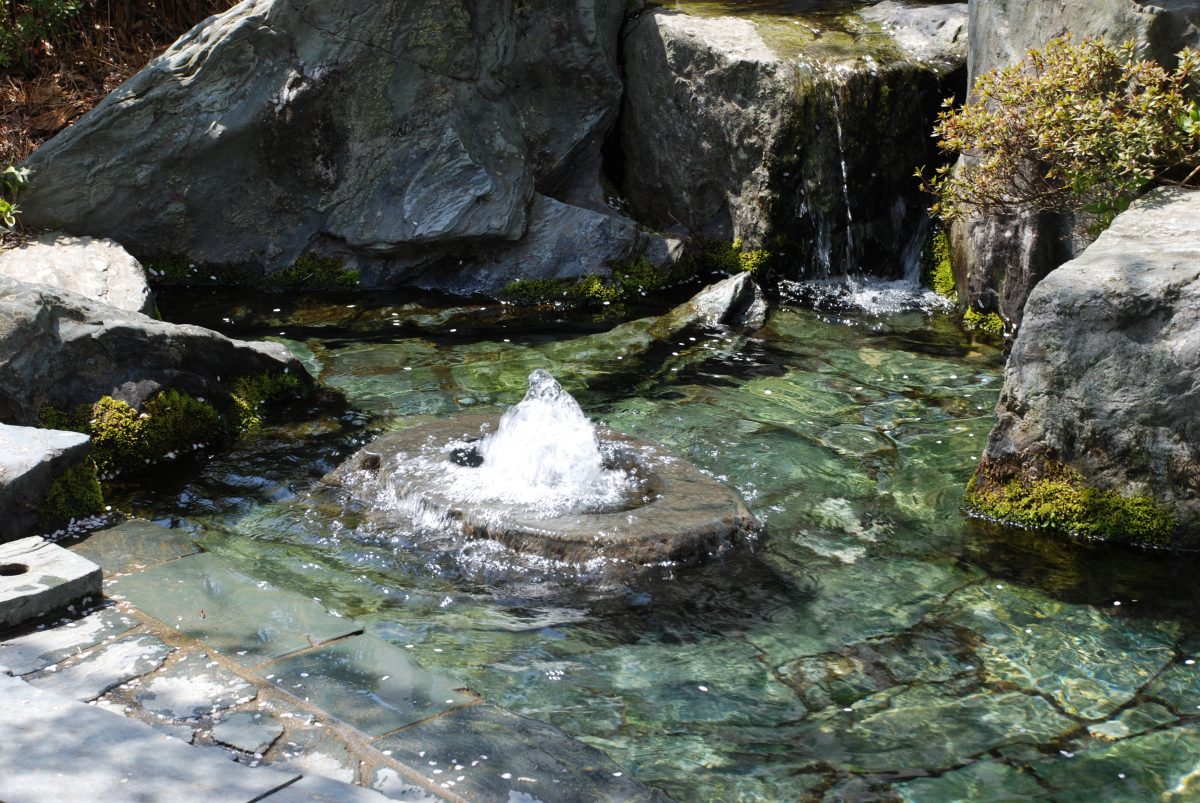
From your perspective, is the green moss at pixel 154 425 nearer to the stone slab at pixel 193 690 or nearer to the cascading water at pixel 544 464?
the cascading water at pixel 544 464

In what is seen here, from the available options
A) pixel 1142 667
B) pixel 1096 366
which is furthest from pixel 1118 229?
pixel 1142 667

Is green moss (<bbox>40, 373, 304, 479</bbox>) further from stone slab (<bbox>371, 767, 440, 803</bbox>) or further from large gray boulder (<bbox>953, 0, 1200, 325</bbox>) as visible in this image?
large gray boulder (<bbox>953, 0, 1200, 325</bbox>)

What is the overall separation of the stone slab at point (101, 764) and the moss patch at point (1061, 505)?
15.4 ft

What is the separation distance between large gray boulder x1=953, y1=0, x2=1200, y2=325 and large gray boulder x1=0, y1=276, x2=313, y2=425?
259 inches

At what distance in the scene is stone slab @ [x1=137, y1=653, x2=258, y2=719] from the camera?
407cm

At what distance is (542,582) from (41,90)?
1056cm

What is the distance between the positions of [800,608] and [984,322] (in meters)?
5.73

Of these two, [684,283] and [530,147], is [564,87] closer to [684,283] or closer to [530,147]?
[530,147]

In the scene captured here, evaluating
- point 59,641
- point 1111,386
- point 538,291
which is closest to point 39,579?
point 59,641

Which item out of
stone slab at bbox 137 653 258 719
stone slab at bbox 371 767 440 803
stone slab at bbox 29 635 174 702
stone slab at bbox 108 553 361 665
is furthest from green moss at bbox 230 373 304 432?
stone slab at bbox 371 767 440 803

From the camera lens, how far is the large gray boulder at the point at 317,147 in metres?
11.3

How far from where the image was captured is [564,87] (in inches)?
507

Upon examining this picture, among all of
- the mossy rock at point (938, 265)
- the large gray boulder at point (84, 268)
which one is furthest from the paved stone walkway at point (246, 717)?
the mossy rock at point (938, 265)

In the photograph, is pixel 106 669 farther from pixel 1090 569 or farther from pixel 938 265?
pixel 938 265
